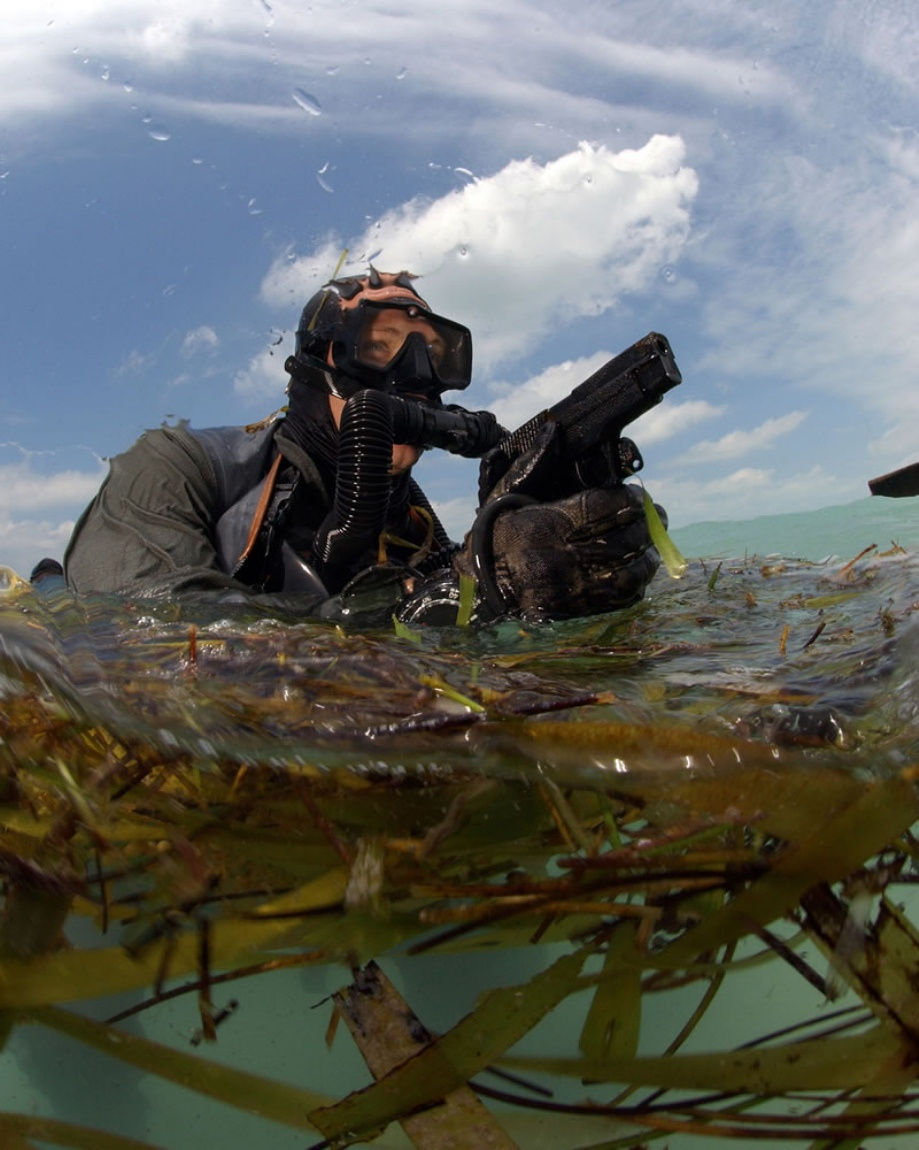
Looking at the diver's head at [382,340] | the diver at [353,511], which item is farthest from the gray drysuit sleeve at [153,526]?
the diver's head at [382,340]

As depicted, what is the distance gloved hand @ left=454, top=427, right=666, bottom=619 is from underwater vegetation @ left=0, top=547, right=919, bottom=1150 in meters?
1.39

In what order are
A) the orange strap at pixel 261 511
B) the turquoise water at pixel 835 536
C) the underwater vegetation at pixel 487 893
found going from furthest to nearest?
the turquoise water at pixel 835 536, the orange strap at pixel 261 511, the underwater vegetation at pixel 487 893

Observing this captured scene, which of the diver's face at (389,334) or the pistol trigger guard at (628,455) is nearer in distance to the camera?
the pistol trigger guard at (628,455)

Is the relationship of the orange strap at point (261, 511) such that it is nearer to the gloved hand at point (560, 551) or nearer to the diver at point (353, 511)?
the diver at point (353, 511)

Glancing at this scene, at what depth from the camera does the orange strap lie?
4.04 metres

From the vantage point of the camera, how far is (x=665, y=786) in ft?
4.52

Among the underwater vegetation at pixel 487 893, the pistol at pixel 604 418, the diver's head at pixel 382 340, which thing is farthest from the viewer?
the diver's head at pixel 382 340

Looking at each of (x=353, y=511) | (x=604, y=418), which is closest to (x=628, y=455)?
(x=604, y=418)

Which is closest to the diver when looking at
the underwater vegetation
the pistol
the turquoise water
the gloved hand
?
the gloved hand

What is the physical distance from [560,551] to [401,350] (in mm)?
2151

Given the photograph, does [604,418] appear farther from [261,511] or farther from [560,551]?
[261,511]

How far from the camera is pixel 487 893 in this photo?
1.28 meters

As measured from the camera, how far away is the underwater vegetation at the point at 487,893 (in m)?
1.20

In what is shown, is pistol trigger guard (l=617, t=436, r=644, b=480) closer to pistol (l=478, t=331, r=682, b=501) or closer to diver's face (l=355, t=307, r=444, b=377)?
pistol (l=478, t=331, r=682, b=501)
